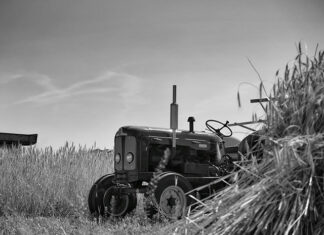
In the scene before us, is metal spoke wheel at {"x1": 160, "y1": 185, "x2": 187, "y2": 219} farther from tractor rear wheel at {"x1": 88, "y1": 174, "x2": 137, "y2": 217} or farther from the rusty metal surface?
the rusty metal surface

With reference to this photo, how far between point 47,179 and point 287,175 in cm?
615

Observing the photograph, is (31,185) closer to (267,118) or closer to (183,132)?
(183,132)

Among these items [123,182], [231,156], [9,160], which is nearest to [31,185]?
[9,160]

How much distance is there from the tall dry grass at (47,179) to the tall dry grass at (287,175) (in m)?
4.79

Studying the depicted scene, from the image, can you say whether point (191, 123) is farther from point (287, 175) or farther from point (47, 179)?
point (287, 175)

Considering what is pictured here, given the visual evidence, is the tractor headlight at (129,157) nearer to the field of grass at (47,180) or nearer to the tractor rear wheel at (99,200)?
the tractor rear wheel at (99,200)

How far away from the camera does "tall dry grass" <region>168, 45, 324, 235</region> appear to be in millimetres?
2133

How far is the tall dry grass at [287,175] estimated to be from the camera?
213 centimetres

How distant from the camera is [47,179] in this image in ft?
25.4

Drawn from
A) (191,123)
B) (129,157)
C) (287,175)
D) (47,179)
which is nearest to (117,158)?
(129,157)

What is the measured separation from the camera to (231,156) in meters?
5.97

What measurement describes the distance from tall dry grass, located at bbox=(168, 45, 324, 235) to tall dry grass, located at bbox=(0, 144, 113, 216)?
479 cm

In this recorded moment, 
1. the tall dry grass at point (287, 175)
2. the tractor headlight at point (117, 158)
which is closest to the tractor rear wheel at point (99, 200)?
the tractor headlight at point (117, 158)

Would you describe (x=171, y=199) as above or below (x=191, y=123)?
below
